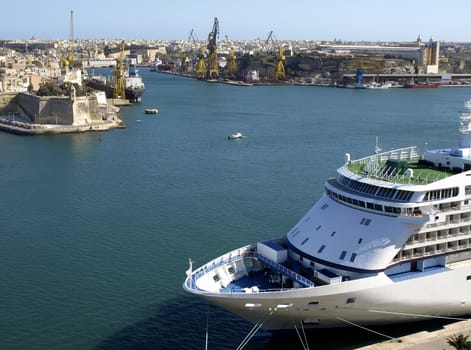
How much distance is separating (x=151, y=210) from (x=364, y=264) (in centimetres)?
848

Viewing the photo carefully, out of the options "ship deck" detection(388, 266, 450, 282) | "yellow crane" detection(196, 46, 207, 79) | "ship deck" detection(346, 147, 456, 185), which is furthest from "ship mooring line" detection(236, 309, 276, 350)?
"yellow crane" detection(196, 46, 207, 79)

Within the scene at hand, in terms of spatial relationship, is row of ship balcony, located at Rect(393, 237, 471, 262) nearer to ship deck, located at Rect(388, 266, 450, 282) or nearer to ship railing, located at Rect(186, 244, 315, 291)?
ship deck, located at Rect(388, 266, 450, 282)

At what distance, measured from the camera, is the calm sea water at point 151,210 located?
379 inches

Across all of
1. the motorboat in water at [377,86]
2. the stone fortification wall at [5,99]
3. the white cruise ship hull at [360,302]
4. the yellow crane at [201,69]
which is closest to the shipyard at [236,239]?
the white cruise ship hull at [360,302]

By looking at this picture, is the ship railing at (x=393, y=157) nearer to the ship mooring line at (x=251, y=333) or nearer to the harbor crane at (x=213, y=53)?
the ship mooring line at (x=251, y=333)

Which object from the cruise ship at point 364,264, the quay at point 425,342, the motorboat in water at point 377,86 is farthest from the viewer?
the motorboat in water at point 377,86

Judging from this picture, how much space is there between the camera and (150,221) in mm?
15086

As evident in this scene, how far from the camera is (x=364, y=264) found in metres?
8.55

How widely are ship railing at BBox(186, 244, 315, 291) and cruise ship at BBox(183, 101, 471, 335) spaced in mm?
15

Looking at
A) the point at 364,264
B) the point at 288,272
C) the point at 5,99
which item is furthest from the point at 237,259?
the point at 5,99

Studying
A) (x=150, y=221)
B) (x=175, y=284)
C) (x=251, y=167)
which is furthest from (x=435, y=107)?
(x=175, y=284)

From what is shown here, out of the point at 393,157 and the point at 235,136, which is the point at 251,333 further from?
the point at 235,136

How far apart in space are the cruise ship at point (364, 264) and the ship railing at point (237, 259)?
0.05 feet

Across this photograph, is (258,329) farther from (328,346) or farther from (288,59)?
(288,59)
